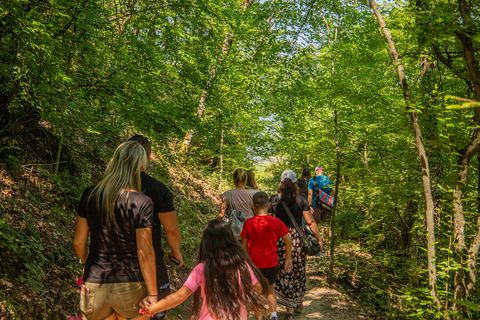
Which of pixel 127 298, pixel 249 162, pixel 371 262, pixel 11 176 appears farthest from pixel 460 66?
pixel 249 162

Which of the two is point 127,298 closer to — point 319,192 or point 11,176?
point 11,176

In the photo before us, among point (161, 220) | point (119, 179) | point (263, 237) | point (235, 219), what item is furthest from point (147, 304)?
point (235, 219)

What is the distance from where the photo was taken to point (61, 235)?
5031 millimetres

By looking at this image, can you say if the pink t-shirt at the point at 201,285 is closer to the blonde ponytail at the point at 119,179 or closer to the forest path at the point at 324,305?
the blonde ponytail at the point at 119,179

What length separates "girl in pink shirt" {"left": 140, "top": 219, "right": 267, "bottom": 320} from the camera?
8.41 feet

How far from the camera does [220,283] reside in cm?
262

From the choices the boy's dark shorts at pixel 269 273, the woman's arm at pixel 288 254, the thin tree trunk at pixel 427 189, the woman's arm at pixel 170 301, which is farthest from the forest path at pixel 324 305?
the woman's arm at pixel 170 301

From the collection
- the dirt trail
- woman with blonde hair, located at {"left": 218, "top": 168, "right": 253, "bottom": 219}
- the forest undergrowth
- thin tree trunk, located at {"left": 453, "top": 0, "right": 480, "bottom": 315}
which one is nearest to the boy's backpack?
woman with blonde hair, located at {"left": 218, "top": 168, "right": 253, "bottom": 219}

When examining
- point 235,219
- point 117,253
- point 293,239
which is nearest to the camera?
point 117,253

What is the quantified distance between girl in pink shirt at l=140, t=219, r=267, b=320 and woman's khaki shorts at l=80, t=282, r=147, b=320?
0.44 ft

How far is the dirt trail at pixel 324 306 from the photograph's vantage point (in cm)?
620

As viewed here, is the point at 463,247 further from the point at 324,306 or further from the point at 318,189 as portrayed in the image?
the point at 318,189

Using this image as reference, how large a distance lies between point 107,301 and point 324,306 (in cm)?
516

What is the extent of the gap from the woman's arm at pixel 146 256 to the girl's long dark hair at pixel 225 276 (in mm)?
381
